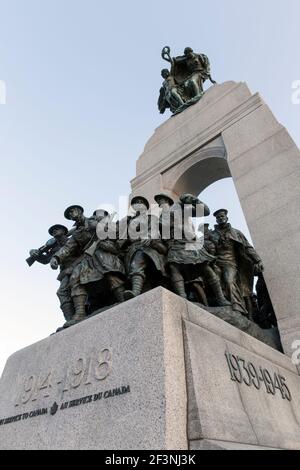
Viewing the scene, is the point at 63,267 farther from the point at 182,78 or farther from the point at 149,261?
the point at 182,78

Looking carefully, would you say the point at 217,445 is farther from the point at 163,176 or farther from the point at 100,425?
the point at 163,176

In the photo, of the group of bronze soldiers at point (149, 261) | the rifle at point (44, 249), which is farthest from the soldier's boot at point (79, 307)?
the rifle at point (44, 249)

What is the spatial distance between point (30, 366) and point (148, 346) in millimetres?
2000

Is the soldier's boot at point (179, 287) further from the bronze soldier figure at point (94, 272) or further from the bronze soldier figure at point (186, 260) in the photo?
the bronze soldier figure at point (94, 272)

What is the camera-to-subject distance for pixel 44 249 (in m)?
6.62

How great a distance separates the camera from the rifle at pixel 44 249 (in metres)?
6.56

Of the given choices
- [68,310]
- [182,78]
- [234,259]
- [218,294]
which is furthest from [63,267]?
[182,78]

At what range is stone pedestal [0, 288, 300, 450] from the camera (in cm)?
254

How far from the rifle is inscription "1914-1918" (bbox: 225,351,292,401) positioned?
4.20m

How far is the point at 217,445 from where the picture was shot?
7.60 ft

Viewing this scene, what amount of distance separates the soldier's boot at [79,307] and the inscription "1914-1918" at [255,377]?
7.69 feet

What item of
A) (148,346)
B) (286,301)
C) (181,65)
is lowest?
(148,346)

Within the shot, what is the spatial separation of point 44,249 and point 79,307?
1987 mm
